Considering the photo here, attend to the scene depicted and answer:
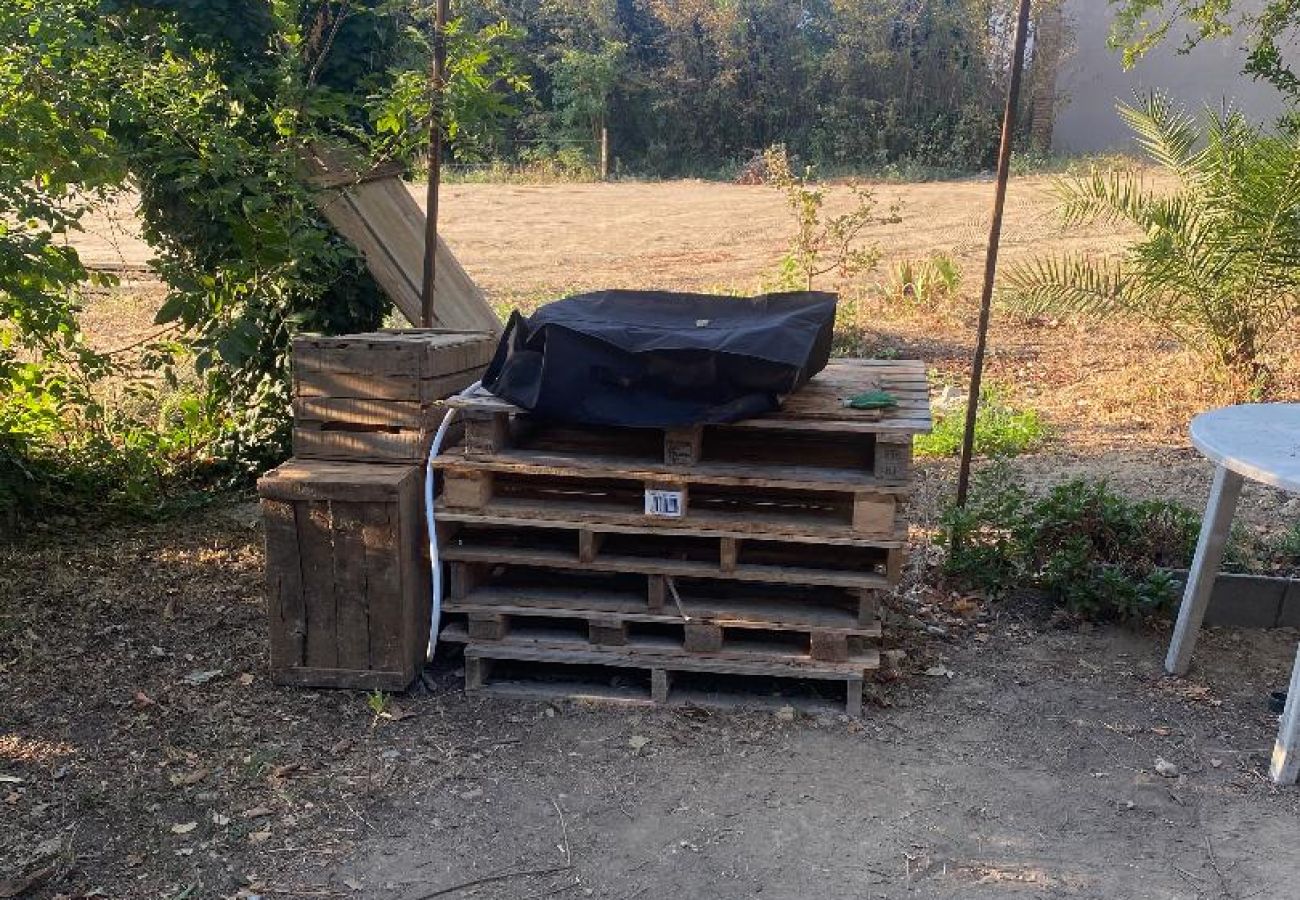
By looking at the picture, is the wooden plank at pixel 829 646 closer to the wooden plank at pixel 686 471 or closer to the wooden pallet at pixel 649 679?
the wooden pallet at pixel 649 679

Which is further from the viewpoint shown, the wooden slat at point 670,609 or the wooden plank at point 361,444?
the wooden plank at point 361,444

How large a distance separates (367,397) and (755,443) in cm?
143

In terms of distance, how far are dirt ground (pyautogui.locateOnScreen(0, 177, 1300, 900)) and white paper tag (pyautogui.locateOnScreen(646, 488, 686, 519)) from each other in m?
0.72

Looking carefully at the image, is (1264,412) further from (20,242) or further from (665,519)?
(20,242)

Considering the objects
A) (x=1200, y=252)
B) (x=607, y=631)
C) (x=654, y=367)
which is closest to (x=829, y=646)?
(x=607, y=631)

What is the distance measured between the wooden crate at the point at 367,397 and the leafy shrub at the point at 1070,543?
241cm

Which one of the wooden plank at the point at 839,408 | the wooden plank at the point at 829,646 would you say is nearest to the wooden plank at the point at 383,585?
the wooden plank at the point at 839,408

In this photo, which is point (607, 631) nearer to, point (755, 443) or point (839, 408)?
point (755, 443)

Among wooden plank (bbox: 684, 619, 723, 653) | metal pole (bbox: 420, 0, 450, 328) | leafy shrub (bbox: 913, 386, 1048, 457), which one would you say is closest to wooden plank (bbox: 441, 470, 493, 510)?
wooden plank (bbox: 684, 619, 723, 653)

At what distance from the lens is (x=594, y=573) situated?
14.5ft

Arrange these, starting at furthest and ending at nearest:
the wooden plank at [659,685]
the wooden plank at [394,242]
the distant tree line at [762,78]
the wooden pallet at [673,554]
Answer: the distant tree line at [762,78] < the wooden plank at [394,242] < the wooden plank at [659,685] < the wooden pallet at [673,554]

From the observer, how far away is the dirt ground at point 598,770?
128 inches

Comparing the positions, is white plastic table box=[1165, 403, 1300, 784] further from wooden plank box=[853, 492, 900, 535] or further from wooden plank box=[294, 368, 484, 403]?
wooden plank box=[294, 368, 484, 403]

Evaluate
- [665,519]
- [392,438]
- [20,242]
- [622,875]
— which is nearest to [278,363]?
[20,242]
